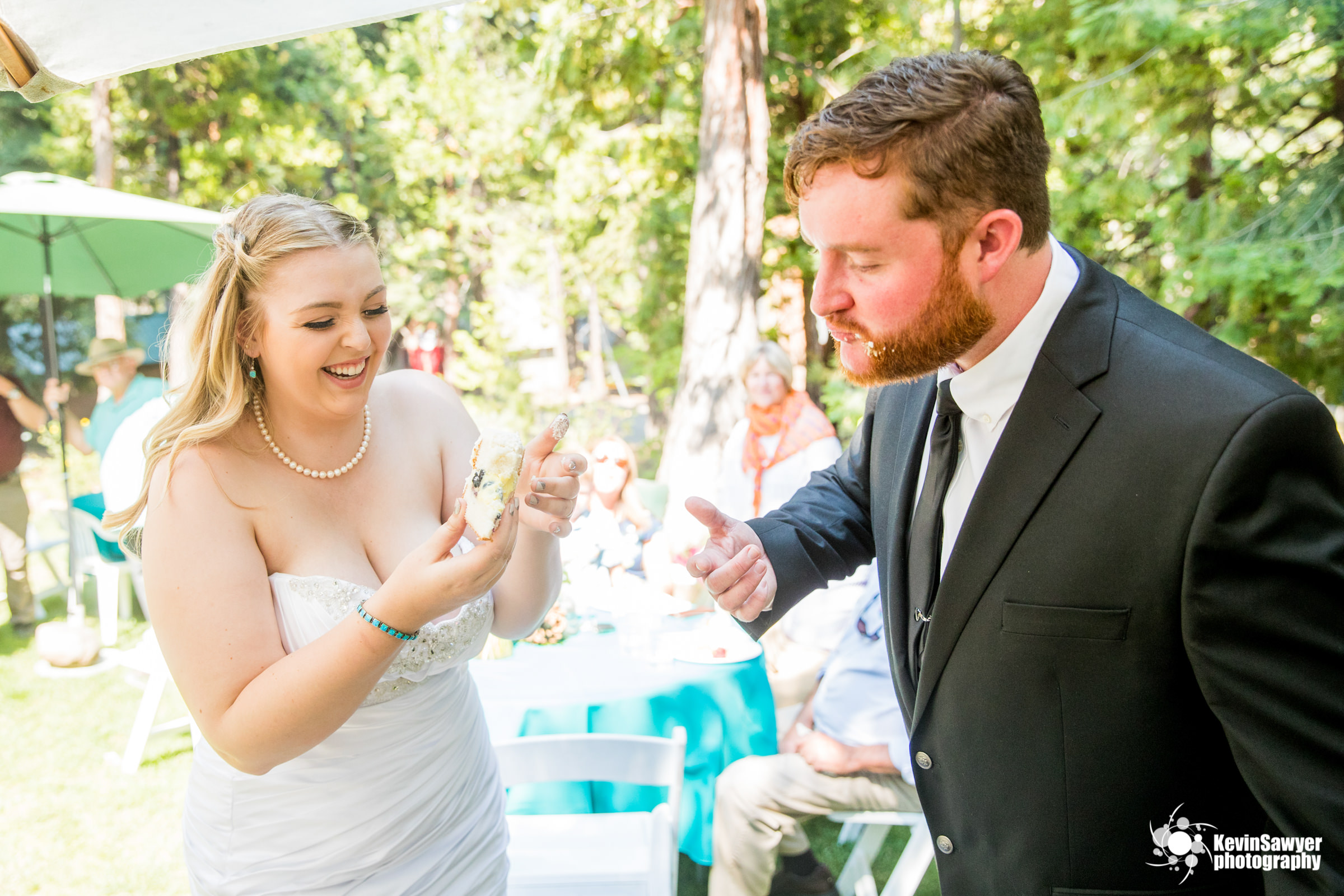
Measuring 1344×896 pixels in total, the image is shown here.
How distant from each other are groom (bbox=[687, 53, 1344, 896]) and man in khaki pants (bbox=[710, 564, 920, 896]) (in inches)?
69.0

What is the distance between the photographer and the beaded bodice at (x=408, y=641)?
1.71 m

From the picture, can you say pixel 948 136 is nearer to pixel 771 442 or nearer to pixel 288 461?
pixel 288 461

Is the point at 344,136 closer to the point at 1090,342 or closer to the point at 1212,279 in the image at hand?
the point at 1212,279

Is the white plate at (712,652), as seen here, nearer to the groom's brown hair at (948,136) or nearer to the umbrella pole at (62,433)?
the groom's brown hair at (948,136)

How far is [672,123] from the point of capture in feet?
31.0

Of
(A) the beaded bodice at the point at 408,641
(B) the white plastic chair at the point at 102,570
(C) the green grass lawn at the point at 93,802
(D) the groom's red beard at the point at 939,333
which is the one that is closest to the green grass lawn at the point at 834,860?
(C) the green grass lawn at the point at 93,802

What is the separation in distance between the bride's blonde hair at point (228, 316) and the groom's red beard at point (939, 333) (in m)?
1.18

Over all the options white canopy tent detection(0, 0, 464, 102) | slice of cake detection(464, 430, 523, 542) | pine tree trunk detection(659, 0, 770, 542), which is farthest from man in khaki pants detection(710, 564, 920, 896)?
pine tree trunk detection(659, 0, 770, 542)

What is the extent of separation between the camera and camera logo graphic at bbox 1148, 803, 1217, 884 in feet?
4.53

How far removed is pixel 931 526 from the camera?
5.30ft

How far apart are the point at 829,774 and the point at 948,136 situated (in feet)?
8.68

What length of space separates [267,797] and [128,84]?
13465 millimetres

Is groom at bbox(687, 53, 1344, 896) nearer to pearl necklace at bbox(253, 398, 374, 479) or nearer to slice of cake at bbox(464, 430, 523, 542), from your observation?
slice of cake at bbox(464, 430, 523, 542)

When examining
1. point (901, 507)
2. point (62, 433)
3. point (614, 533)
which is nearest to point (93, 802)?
point (614, 533)
